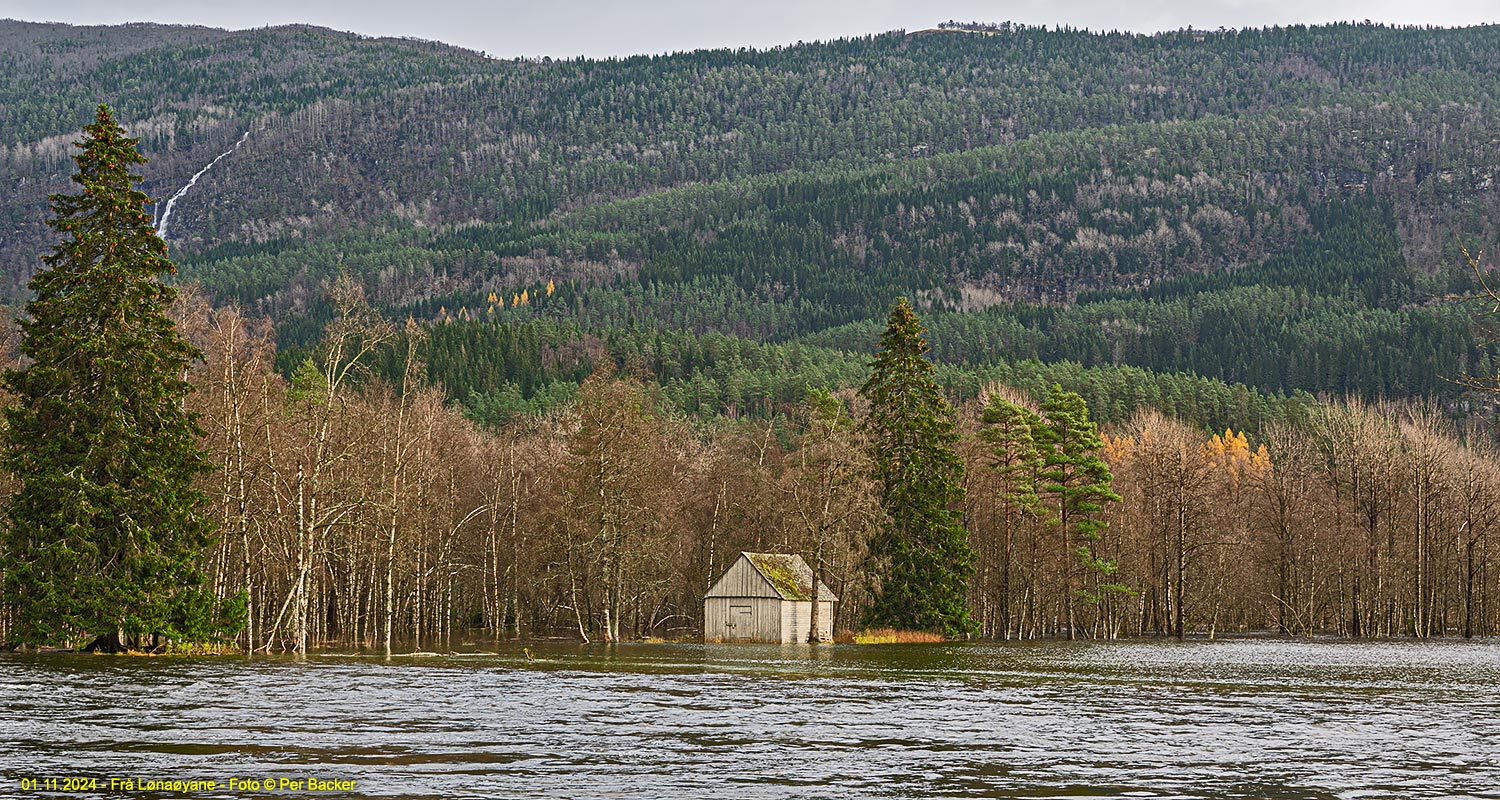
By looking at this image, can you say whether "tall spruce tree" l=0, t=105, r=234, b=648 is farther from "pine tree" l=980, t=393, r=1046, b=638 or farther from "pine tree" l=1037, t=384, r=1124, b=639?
"pine tree" l=1037, t=384, r=1124, b=639

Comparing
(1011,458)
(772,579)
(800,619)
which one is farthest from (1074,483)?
(772,579)

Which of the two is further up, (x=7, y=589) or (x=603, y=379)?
(x=603, y=379)

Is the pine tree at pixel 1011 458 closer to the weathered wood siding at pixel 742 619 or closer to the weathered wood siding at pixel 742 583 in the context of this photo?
the weathered wood siding at pixel 742 583

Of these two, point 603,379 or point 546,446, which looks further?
point 546,446

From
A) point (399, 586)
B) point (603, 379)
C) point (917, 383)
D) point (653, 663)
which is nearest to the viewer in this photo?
point (653, 663)

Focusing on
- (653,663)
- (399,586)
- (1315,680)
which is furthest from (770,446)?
(1315,680)

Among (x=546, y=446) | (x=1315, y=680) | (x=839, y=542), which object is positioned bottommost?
(x=1315, y=680)

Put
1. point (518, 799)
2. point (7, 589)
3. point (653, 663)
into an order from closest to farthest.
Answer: point (518, 799) < point (7, 589) < point (653, 663)

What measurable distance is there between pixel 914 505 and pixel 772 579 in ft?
31.1

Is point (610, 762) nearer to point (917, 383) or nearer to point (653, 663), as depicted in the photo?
point (653, 663)

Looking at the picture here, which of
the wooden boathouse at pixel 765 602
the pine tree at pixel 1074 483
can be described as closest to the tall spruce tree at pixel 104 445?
the wooden boathouse at pixel 765 602

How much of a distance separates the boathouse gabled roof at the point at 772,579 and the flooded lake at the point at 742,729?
26.5 m

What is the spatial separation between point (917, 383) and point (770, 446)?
15.9 m

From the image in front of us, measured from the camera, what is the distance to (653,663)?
6775cm
